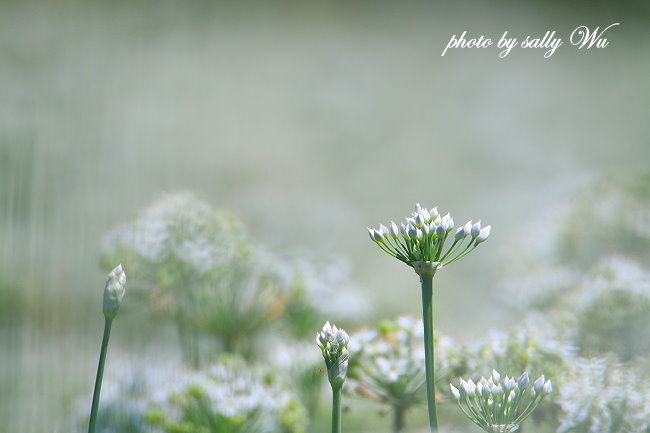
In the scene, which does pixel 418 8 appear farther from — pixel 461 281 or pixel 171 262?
pixel 171 262

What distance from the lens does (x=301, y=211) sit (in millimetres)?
1091

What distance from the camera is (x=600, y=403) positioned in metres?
0.70

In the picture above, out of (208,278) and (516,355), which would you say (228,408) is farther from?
(516,355)

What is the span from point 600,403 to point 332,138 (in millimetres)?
633

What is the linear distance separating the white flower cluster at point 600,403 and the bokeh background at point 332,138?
8.0 inches

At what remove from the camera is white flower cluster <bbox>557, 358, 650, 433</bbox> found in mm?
690

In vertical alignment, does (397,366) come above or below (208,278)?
below

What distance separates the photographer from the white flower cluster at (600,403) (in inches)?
27.2

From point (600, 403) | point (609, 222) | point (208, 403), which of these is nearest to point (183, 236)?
point (208, 403)

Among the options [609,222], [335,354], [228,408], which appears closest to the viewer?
[335,354]

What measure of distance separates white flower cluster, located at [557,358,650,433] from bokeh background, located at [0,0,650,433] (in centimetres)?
20

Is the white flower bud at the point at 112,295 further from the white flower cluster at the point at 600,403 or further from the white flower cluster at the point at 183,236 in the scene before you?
the white flower cluster at the point at 600,403

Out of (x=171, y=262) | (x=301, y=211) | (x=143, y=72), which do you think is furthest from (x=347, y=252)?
(x=143, y=72)

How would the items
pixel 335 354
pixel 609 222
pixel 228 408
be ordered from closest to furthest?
1. pixel 335 354
2. pixel 228 408
3. pixel 609 222
